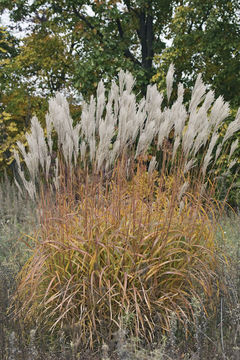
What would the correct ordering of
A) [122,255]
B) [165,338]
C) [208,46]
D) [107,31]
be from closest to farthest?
[165,338] → [122,255] → [208,46] → [107,31]

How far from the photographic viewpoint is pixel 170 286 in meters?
2.96

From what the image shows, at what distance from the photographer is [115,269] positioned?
9.23ft

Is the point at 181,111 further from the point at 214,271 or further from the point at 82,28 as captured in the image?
the point at 82,28

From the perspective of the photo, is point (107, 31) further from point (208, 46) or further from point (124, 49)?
point (208, 46)

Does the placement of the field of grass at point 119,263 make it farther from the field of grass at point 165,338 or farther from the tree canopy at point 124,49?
the tree canopy at point 124,49

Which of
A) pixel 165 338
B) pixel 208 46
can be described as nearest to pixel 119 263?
pixel 165 338

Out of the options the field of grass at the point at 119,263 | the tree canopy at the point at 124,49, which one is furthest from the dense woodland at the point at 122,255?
the tree canopy at the point at 124,49

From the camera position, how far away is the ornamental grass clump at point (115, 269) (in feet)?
9.03

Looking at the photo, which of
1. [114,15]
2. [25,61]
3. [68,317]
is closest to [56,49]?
[25,61]

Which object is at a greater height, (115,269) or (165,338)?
(115,269)

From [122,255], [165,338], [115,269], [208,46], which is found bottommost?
[165,338]

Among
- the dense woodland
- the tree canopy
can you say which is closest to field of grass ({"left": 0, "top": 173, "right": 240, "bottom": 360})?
A: the dense woodland

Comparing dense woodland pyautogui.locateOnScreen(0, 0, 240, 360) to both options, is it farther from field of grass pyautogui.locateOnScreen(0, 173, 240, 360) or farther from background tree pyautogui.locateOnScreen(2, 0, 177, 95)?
background tree pyautogui.locateOnScreen(2, 0, 177, 95)

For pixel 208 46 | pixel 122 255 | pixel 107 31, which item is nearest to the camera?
pixel 122 255
